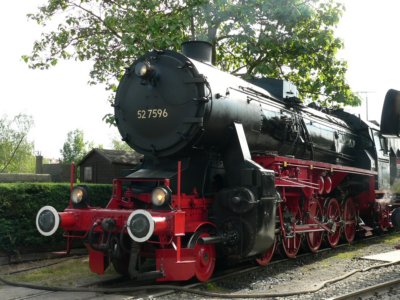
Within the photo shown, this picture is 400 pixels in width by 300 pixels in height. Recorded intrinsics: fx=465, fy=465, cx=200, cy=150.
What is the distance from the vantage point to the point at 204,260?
271 inches

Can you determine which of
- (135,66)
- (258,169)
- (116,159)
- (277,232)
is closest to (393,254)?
(277,232)

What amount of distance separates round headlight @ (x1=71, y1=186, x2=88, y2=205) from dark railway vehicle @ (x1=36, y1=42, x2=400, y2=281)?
0.05ft

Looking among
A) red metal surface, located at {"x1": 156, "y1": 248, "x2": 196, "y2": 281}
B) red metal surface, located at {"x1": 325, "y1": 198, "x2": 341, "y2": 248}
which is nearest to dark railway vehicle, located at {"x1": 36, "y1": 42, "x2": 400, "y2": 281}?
red metal surface, located at {"x1": 156, "y1": 248, "x2": 196, "y2": 281}

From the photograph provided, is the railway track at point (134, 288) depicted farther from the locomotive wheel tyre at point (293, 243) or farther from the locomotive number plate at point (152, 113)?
the locomotive number plate at point (152, 113)

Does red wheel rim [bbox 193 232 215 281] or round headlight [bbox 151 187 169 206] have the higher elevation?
round headlight [bbox 151 187 169 206]

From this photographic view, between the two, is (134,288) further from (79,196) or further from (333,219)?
(333,219)

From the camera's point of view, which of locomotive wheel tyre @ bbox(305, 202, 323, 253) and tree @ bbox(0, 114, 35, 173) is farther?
tree @ bbox(0, 114, 35, 173)

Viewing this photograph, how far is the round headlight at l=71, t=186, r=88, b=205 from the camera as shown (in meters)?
7.23

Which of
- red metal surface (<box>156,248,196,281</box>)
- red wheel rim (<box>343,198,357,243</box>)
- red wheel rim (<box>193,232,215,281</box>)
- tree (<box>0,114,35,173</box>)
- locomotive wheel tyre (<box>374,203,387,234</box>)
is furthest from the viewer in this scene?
tree (<box>0,114,35,173</box>)

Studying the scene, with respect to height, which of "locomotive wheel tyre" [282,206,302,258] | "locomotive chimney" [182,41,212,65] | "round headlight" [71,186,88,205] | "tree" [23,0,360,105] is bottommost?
"locomotive wheel tyre" [282,206,302,258]

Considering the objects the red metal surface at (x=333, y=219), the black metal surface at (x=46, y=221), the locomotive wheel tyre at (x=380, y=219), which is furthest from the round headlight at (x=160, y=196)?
the locomotive wheel tyre at (x=380, y=219)

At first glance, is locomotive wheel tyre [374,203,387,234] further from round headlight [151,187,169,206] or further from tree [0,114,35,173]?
tree [0,114,35,173]

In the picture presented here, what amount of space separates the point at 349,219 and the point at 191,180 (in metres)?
6.38

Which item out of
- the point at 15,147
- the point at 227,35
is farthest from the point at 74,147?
the point at 227,35
